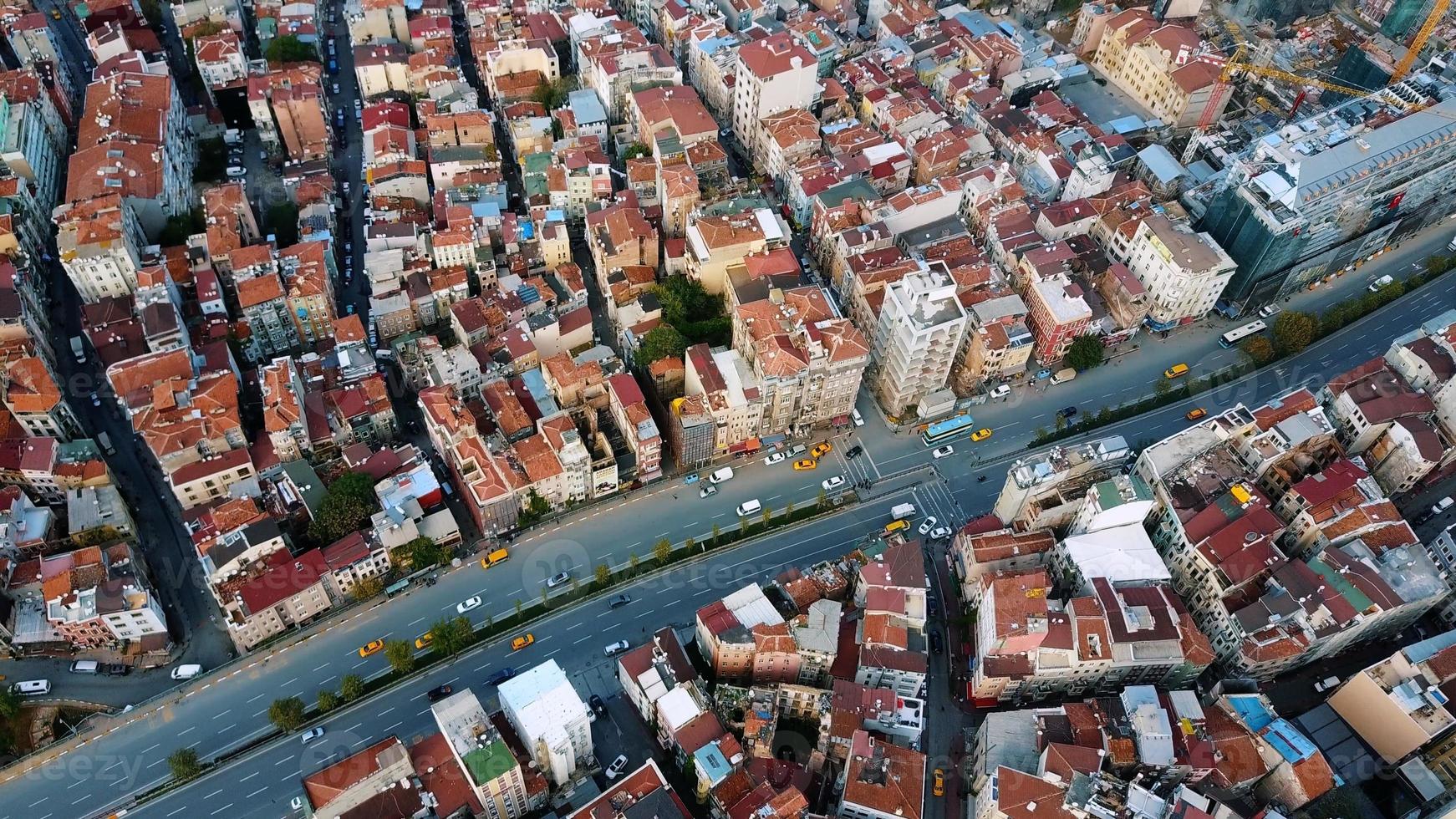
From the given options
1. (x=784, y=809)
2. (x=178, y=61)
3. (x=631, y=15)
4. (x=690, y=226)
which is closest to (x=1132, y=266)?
(x=690, y=226)

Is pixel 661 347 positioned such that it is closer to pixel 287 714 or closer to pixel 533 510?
pixel 533 510

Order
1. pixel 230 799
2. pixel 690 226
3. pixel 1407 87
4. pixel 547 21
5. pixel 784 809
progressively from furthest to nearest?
pixel 547 21
pixel 1407 87
pixel 690 226
pixel 230 799
pixel 784 809

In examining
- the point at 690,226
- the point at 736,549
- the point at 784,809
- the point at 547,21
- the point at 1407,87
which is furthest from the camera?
the point at 547,21

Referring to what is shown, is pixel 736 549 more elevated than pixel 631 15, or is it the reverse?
pixel 631 15

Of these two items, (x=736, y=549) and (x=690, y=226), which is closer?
(x=736, y=549)

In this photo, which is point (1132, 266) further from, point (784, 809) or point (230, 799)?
point (230, 799)

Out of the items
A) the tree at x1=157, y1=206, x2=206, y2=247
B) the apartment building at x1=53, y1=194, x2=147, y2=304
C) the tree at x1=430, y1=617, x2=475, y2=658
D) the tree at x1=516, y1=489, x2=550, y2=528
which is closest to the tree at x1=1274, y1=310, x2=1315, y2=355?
the tree at x1=516, y1=489, x2=550, y2=528

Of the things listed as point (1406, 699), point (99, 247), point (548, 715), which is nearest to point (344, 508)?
point (548, 715)
